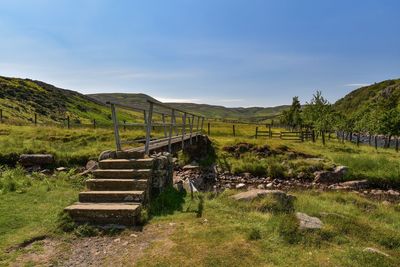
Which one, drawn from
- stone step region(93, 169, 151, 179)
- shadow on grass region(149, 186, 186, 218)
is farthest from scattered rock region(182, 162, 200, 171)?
stone step region(93, 169, 151, 179)

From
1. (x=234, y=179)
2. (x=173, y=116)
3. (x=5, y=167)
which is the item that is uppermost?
(x=173, y=116)

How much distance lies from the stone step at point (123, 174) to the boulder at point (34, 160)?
9.40 meters

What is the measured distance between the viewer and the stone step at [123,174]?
953 cm

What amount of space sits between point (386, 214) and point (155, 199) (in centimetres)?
887

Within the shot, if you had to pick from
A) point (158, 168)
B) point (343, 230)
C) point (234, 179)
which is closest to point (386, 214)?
point (343, 230)

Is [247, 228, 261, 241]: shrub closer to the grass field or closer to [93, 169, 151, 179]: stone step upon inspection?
the grass field

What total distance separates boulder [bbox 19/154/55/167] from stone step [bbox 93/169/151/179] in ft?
30.8

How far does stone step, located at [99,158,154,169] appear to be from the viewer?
9922 millimetres

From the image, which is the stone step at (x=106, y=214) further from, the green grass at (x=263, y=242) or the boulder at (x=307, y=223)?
the boulder at (x=307, y=223)

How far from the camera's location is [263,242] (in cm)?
688

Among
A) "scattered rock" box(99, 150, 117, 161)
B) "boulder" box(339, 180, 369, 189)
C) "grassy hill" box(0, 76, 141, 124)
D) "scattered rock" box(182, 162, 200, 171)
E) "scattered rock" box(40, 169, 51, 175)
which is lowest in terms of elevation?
"boulder" box(339, 180, 369, 189)

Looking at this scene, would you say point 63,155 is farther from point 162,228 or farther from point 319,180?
point 319,180

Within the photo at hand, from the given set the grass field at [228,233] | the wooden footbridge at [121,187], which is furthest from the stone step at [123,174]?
the grass field at [228,233]

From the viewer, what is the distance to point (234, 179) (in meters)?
22.9
